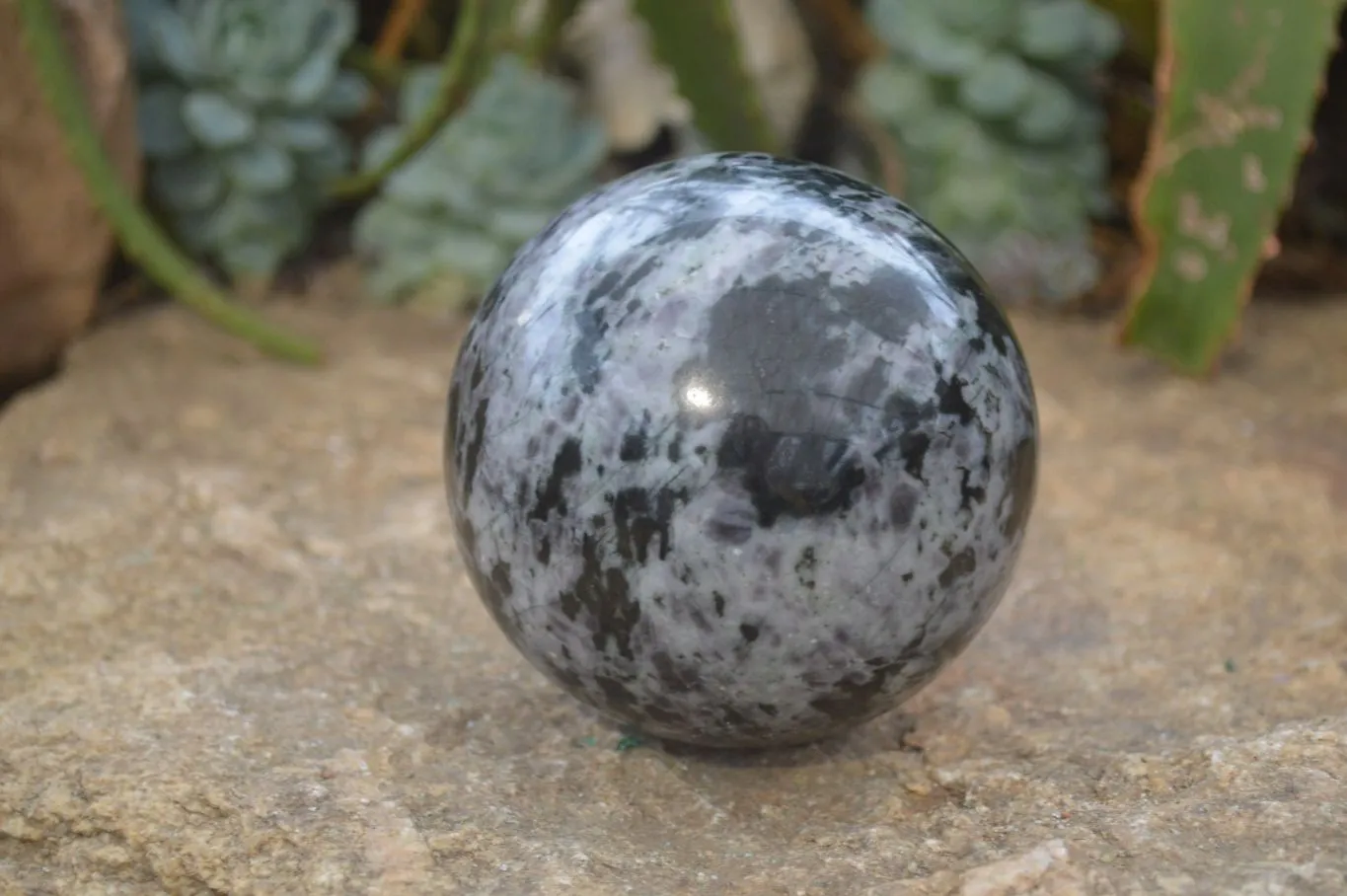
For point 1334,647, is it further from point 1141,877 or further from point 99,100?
point 99,100

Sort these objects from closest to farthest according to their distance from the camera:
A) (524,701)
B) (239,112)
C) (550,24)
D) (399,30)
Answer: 1. (524,701)
2. (239,112)
3. (550,24)
4. (399,30)

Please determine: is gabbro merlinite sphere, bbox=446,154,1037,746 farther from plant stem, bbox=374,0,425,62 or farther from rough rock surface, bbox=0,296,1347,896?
plant stem, bbox=374,0,425,62

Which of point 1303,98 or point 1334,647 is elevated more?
point 1303,98

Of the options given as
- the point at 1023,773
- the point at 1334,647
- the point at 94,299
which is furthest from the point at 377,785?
the point at 94,299

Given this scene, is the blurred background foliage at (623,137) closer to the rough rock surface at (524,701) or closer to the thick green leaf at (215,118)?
the thick green leaf at (215,118)

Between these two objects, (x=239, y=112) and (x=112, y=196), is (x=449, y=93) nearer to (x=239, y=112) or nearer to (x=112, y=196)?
(x=239, y=112)

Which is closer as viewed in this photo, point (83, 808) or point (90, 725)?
point (83, 808)

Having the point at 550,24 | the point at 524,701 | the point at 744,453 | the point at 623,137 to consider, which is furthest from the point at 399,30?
the point at 744,453

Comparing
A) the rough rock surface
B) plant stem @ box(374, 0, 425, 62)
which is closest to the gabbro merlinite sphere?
the rough rock surface
